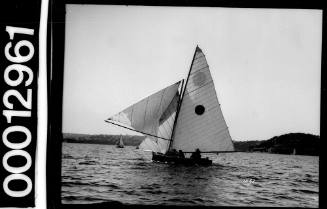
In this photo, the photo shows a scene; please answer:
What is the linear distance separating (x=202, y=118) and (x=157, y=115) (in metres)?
2.18

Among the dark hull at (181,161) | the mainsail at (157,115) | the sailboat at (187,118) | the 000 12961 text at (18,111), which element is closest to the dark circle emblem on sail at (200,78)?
the sailboat at (187,118)

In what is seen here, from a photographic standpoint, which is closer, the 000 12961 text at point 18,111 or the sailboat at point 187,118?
the 000 12961 text at point 18,111

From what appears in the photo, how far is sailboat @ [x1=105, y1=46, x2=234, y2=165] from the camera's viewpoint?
15.1 m

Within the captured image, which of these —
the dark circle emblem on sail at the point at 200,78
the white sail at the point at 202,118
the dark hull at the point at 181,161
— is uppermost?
the dark circle emblem on sail at the point at 200,78

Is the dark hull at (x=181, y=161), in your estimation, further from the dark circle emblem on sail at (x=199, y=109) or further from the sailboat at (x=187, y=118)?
the dark circle emblem on sail at (x=199, y=109)

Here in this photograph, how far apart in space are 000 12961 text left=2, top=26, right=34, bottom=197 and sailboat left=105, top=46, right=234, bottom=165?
8.12 m

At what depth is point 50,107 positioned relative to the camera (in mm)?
5691

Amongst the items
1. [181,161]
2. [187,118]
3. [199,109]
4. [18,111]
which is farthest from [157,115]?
[18,111]

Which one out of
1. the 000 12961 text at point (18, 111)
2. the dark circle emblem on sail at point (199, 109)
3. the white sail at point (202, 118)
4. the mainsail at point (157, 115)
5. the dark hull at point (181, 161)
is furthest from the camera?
Result: the dark hull at point (181, 161)

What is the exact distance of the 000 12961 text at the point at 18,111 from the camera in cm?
544

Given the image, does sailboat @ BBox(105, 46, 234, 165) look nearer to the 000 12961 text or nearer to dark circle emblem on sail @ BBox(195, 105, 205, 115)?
dark circle emblem on sail @ BBox(195, 105, 205, 115)

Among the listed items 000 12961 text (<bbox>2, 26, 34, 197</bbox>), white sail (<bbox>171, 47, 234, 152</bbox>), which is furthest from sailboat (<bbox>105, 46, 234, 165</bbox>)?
000 12961 text (<bbox>2, 26, 34, 197</bbox>)

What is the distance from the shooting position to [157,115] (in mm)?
16688

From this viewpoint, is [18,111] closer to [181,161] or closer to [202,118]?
[202,118]
